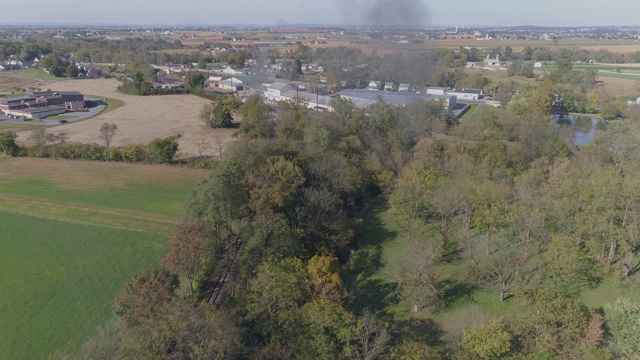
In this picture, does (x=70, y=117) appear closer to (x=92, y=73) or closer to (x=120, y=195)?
(x=120, y=195)

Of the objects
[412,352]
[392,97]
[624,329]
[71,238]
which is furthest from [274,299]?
[392,97]

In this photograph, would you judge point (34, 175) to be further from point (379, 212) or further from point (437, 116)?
point (437, 116)

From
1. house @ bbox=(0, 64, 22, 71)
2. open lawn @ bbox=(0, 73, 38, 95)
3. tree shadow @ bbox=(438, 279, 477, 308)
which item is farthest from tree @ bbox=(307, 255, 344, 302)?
house @ bbox=(0, 64, 22, 71)

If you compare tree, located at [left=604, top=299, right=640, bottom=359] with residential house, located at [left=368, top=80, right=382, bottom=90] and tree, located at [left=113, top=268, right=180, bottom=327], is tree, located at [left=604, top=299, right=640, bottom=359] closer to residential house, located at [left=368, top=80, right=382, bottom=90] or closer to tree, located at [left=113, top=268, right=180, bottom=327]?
tree, located at [left=113, top=268, right=180, bottom=327]

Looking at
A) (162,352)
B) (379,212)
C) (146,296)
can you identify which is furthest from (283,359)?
(379,212)

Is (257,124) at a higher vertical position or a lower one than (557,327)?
higher

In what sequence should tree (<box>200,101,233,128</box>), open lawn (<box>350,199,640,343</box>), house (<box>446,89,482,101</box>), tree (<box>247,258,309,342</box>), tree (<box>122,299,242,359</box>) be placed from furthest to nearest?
house (<box>446,89,482,101</box>) → tree (<box>200,101,233,128</box>) → open lawn (<box>350,199,640,343</box>) → tree (<box>247,258,309,342</box>) → tree (<box>122,299,242,359</box>)
